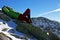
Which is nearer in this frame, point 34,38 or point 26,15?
point 34,38

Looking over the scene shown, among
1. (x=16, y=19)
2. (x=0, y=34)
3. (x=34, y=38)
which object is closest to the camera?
(x=0, y=34)

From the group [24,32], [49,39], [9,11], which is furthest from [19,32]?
[9,11]

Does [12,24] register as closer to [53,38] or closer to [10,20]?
[10,20]

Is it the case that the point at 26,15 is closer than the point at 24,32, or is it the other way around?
the point at 24,32

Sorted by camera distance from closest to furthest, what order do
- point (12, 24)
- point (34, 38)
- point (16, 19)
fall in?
point (34, 38)
point (12, 24)
point (16, 19)

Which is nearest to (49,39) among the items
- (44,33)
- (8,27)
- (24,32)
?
(44,33)

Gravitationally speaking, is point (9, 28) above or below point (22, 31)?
above

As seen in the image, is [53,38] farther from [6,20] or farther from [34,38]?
[6,20]

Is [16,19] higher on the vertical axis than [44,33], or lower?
higher

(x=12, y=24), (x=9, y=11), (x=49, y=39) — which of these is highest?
(x=9, y=11)
